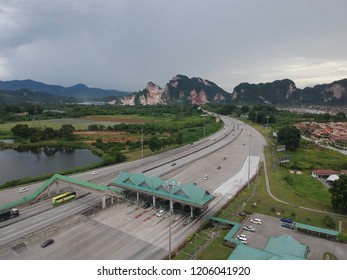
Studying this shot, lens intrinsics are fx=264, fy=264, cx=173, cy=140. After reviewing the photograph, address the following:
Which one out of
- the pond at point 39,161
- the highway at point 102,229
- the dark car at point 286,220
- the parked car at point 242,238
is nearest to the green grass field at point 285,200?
the dark car at point 286,220

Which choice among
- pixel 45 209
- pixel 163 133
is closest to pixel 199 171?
pixel 45 209

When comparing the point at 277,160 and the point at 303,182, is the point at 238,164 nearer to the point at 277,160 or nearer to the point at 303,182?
the point at 277,160

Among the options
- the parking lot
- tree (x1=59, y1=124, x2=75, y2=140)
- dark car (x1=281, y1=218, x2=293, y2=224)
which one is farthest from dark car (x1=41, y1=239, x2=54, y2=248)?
tree (x1=59, y1=124, x2=75, y2=140)

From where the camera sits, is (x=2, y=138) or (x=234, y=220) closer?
(x=234, y=220)

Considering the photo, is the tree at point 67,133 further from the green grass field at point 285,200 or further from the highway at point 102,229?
the green grass field at point 285,200

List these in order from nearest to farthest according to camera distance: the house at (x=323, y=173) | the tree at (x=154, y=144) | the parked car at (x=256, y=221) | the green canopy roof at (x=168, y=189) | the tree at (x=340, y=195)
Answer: the parked car at (x=256, y=221)
the green canopy roof at (x=168, y=189)
the tree at (x=340, y=195)
the house at (x=323, y=173)
the tree at (x=154, y=144)

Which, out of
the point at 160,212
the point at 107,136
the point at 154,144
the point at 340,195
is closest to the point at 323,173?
the point at 340,195

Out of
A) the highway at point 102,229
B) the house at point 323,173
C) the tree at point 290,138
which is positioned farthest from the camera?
the tree at point 290,138

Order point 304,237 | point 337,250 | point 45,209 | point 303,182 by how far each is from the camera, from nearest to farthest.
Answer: point 337,250
point 304,237
point 45,209
point 303,182
